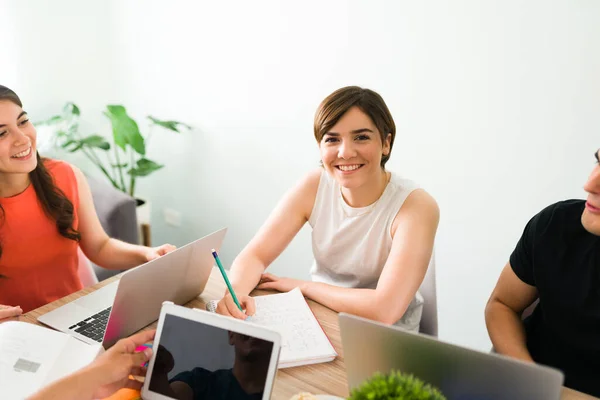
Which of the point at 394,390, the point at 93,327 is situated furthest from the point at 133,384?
the point at 394,390

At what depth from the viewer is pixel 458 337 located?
2242 mm

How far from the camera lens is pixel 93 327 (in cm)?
123

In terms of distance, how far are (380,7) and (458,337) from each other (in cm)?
142

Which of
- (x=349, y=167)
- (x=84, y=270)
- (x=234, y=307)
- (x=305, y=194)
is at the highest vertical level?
(x=349, y=167)

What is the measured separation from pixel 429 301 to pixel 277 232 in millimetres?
500

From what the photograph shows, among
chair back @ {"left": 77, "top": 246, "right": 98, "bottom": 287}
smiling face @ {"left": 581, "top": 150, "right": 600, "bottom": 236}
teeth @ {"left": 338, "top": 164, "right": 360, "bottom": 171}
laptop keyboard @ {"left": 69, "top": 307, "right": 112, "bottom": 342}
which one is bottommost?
chair back @ {"left": 77, "top": 246, "right": 98, "bottom": 287}

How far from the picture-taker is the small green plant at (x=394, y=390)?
63 cm

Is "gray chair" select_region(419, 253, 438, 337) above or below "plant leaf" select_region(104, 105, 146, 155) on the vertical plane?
below

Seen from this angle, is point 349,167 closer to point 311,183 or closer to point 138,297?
point 311,183

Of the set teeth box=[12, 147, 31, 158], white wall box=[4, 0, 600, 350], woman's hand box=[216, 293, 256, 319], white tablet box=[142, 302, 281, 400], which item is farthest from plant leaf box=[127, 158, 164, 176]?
white tablet box=[142, 302, 281, 400]

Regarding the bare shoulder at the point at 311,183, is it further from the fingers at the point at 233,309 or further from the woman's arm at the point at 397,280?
the fingers at the point at 233,309

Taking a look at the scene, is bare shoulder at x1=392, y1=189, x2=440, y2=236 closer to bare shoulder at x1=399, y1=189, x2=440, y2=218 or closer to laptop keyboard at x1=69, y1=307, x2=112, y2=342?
bare shoulder at x1=399, y1=189, x2=440, y2=218

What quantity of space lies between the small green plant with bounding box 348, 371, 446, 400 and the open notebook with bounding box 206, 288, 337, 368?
0.46 meters

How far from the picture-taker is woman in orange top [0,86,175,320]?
1474 mm
